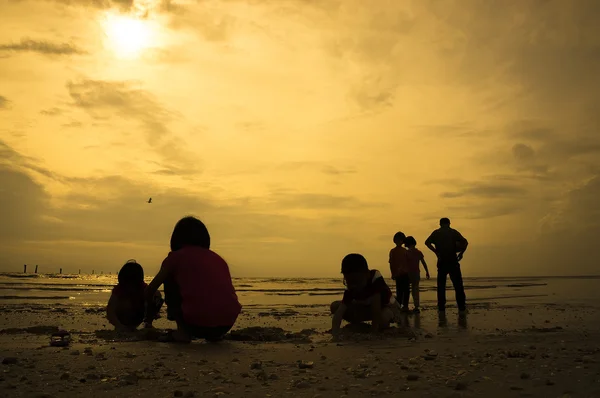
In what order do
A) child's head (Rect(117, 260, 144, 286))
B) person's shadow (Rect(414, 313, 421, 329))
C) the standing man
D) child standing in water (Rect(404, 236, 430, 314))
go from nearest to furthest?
child's head (Rect(117, 260, 144, 286)) < person's shadow (Rect(414, 313, 421, 329)) < the standing man < child standing in water (Rect(404, 236, 430, 314))

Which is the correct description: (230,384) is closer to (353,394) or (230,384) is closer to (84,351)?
(353,394)

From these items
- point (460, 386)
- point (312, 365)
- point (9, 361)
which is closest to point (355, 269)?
point (312, 365)

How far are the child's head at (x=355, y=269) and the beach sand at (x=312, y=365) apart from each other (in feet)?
2.50

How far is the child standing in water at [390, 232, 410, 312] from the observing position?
13133mm

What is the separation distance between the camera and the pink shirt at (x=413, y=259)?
13.6 metres

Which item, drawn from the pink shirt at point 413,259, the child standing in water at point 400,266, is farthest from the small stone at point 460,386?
the pink shirt at point 413,259

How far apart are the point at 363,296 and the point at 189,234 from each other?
272 centimetres

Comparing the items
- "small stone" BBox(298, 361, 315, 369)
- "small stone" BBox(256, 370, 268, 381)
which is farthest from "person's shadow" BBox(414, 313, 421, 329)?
"small stone" BBox(256, 370, 268, 381)

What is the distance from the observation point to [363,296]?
7.51m

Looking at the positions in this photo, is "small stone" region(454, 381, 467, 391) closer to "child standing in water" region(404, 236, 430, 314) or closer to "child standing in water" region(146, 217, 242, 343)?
"child standing in water" region(146, 217, 242, 343)

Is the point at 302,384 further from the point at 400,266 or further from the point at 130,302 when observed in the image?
the point at 400,266

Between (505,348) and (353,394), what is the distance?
283cm

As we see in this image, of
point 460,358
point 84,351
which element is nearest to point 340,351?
point 460,358

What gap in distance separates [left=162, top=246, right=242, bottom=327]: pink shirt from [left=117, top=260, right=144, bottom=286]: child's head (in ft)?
4.91
